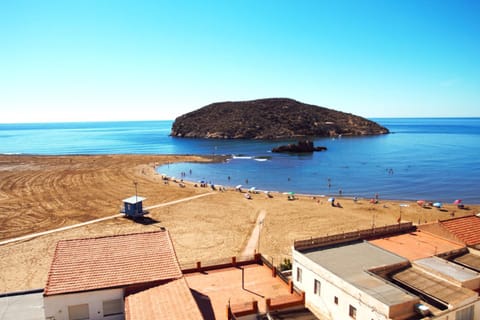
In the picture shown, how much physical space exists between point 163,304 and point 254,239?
17.8 metres

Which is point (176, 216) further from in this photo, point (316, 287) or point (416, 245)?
point (416, 245)

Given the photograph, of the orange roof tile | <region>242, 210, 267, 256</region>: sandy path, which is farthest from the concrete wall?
<region>242, 210, 267, 256</region>: sandy path

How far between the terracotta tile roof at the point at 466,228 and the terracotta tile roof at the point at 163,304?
54.2 feet

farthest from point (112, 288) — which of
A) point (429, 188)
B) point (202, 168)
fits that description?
point (202, 168)

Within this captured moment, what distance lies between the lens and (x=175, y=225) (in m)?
32.8

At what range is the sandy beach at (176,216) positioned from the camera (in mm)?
25719

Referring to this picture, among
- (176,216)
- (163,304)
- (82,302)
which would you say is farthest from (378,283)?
(176,216)

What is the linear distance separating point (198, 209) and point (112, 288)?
26480mm

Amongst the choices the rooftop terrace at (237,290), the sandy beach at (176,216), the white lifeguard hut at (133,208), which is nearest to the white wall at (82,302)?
the rooftop terrace at (237,290)

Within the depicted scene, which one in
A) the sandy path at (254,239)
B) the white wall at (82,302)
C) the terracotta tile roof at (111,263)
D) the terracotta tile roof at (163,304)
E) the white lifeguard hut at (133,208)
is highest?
the terracotta tile roof at (111,263)

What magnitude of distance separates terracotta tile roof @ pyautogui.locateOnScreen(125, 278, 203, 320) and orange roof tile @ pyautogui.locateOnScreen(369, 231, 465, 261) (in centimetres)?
1261

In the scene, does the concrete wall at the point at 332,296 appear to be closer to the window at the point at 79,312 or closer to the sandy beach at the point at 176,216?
the sandy beach at the point at 176,216

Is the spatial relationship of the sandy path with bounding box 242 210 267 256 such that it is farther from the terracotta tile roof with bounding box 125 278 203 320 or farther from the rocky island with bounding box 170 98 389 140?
the rocky island with bounding box 170 98 389 140

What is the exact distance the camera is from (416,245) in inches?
782
